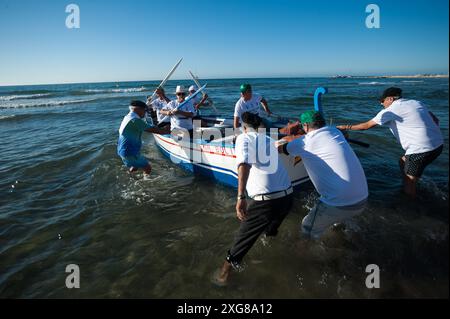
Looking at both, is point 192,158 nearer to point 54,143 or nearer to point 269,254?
point 269,254

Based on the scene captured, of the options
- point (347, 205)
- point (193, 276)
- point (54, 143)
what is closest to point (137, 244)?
point (193, 276)

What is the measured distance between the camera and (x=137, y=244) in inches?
184

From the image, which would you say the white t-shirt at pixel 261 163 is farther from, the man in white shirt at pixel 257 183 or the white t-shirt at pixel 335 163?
the white t-shirt at pixel 335 163

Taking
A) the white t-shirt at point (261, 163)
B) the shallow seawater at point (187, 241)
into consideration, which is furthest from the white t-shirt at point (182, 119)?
the white t-shirt at point (261, 163)

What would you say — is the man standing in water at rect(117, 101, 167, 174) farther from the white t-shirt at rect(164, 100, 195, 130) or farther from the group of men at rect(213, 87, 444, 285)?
the group of men at rect(213, 87, 444, 285)

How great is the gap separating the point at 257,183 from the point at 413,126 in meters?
3.16

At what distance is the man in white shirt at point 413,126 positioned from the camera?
13.7ft

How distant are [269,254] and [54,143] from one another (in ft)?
39.1

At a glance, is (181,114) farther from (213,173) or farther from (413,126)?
Result: (413,126)

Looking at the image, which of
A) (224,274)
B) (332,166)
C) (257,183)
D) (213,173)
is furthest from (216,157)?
(332,166)

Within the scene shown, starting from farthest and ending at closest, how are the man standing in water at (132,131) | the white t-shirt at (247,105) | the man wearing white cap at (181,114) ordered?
1. the man wearing white cap at (181,114)
2. the white t-shirt at (247,105)
3. the man standing in water at (132,131)

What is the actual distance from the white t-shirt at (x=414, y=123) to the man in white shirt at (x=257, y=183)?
2365 millimetres
